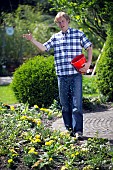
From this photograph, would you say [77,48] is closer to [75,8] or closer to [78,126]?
[78,126]

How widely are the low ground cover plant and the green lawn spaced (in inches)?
161

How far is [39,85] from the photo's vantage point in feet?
31.3

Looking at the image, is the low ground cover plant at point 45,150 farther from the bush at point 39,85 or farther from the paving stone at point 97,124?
the bush at point 39,85

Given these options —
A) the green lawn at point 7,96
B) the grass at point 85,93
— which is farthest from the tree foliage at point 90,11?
the green lawn at point 7,96

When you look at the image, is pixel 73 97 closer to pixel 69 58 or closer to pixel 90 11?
pixel 69 58

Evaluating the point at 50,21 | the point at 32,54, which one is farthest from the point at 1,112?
the point at 50,21

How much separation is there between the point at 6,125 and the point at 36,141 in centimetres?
98

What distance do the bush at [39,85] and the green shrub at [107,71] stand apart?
3.96ft

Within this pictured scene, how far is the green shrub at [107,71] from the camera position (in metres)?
10.1

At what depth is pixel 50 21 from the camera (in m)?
25.1

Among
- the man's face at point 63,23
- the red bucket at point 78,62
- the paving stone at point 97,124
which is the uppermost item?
the man's face at point 63,23

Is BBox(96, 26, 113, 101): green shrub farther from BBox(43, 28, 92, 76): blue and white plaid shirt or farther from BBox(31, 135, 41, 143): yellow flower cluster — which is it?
BBox(31, 135, 41, 143): yellow flower cluster

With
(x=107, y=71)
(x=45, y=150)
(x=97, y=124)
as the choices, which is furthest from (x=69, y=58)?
(x=107, y=71)

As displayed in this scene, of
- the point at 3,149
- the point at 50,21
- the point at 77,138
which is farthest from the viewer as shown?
the point at 50,21
